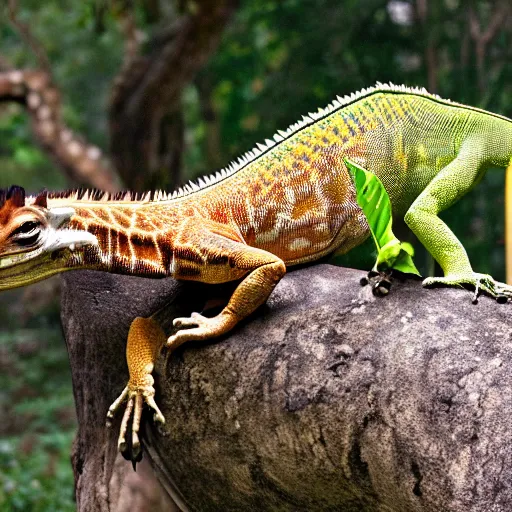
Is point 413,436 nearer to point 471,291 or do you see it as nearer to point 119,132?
point 471,291

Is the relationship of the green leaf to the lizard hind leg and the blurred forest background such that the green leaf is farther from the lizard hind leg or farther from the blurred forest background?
the blurred forest background

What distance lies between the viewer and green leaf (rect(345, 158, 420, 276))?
7.14 feet

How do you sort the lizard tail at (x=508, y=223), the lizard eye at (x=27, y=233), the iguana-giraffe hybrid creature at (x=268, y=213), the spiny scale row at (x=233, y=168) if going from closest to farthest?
the lizard eye at (x=27, y=233) < the iguana-giraffe hybrid creature at (x=268, y=213) < the spiny scale row at (x=233, y=168) < the lizard tail at (x=508, y=223)

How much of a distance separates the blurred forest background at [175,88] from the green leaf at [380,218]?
150 cm

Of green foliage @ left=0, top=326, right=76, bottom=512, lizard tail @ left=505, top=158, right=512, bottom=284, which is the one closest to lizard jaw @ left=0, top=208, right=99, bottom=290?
lizard tail @ left=505, top=158, right=512, bottom=284

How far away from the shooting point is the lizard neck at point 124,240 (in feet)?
6.97

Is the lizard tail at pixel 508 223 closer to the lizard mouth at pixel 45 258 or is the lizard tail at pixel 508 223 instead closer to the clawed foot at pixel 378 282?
the clawed foot at pixel 378 282

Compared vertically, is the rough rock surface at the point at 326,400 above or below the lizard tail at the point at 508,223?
below

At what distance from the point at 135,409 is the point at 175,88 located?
12.7ft

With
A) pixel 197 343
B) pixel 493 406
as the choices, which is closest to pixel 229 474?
pixel 197 343

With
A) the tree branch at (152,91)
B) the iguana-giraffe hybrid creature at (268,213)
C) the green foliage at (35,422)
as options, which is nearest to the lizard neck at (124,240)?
the iguana-giraffe hybrid creature at (268,213)

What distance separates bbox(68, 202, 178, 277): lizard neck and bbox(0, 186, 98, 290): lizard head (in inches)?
1.4

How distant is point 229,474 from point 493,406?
2.93 ft

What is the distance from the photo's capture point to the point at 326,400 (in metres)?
1.99
